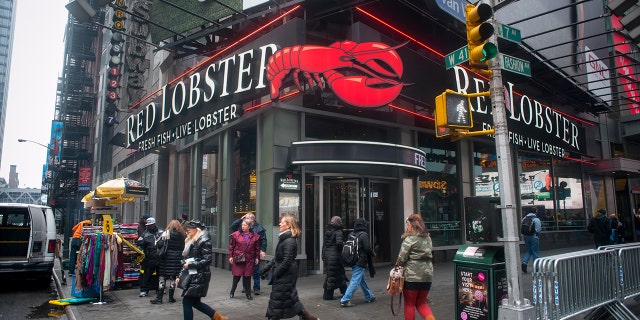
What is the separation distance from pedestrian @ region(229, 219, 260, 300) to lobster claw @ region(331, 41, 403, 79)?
16.9ft

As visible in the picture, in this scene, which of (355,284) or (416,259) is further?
(355,284)

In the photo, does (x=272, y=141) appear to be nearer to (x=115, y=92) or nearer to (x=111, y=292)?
(x=111, y=292)

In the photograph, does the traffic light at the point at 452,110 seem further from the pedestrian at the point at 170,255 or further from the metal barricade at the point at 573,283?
the pedestrian at the point at 170,255

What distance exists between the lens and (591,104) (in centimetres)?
2152

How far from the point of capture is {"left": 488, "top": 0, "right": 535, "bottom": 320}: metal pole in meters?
5.25

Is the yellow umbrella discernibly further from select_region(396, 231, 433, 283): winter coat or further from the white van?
select_region(396, 231, 433, 283): winter coat

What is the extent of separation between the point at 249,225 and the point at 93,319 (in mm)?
3218

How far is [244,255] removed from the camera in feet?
29.5

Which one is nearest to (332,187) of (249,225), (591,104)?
(249,225)

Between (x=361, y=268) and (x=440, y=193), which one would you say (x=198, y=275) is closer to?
(x=361, y=268)

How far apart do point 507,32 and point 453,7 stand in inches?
292

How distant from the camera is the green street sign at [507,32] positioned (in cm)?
610

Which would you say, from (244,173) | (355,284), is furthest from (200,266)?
(244,173)

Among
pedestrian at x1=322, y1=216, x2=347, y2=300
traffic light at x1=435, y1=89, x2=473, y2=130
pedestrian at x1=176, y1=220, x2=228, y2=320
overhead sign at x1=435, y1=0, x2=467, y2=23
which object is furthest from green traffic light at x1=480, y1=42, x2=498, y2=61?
overhead sign at x1=435, y1=0, x2=467, y2=23
